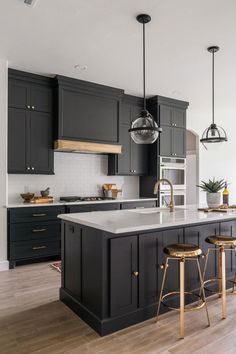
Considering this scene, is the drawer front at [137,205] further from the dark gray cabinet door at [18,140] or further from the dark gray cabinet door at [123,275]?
the dark gray cabinet door at [123,275]

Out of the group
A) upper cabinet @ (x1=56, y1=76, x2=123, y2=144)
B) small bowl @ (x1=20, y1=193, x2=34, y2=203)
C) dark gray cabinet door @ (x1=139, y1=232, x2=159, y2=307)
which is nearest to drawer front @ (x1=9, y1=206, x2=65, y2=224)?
small bowl @ (x1=20, y1=193, x2=34, y2=203)

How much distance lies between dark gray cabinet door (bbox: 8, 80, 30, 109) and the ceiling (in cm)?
25

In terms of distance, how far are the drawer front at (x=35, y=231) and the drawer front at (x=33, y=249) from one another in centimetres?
7

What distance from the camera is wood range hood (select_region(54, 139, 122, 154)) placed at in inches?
178

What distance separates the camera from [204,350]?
212 cm

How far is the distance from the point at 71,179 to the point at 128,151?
126 cm

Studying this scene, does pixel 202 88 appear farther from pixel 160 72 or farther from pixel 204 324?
pixel 204 324

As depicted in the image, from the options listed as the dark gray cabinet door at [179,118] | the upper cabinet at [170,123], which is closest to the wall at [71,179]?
the upper cabinet at [170,123]

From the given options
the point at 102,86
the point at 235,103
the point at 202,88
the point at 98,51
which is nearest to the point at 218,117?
the point at 235,103

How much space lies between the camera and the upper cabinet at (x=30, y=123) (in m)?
4.27

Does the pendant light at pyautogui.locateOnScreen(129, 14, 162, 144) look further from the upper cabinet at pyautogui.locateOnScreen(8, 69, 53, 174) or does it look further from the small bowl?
the small bowl

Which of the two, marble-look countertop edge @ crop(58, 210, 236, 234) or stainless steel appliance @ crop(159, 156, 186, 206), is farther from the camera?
stainless steel appliance @ crop(159, 156, 186, 206)

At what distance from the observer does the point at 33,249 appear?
4.20 m

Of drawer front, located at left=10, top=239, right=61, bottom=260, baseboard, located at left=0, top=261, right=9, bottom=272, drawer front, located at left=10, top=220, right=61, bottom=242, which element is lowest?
baseboard, located at left=0, top=261, right=9, bottom=272
